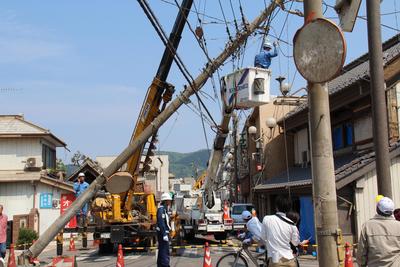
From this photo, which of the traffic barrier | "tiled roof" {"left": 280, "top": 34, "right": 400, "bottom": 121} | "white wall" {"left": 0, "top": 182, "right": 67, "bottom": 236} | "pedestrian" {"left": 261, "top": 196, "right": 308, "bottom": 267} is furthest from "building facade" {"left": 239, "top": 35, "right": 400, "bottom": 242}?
"white wall" {"left": 0, "top": 182, "right": 67, "bottom": 236}

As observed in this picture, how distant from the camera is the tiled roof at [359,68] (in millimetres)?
19239

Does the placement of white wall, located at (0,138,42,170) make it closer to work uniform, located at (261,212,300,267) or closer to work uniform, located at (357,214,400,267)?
work uniform, located at (261,212,300,267)

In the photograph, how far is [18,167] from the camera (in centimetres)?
2822

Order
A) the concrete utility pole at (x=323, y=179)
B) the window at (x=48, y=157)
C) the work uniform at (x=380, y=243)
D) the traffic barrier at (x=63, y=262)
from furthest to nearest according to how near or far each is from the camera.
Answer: the window at (x=48, y=157) → the traffic barrier at (x=63, y=262) → the work uniform at (x=380, y=243) → the concrete utility pole at (x=323, y=179)

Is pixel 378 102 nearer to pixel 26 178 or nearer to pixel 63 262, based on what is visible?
pixel 63 262

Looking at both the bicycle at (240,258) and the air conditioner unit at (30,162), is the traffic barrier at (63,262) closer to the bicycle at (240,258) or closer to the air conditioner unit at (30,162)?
the bicycle at (240,258)

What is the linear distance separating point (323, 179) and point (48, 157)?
28212 mm

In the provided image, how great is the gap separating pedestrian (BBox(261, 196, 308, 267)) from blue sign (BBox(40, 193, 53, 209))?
24149 millimetres

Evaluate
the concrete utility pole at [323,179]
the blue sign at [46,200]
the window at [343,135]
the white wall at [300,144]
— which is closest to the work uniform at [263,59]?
the window at [343,135]

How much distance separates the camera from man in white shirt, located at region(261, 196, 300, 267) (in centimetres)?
670

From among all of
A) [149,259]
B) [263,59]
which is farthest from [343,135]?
[149,259]

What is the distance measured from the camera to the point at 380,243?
5.72 metres

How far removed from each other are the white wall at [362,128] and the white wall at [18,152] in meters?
17.7

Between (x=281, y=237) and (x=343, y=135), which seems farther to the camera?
(x=343, y=135)
